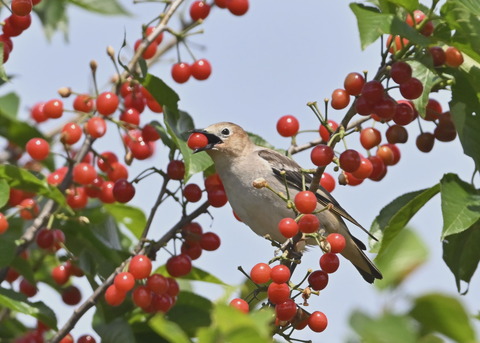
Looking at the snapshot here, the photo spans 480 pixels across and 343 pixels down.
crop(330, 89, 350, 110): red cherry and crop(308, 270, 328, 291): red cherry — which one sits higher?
crop(330, 89, 350, 110): red cherry

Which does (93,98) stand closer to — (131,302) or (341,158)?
(131,302)

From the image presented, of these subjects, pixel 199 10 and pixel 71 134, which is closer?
pixel 71 134

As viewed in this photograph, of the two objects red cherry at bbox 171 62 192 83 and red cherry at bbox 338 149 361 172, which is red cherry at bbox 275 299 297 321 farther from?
red cherry at bbox 171 62 192 83

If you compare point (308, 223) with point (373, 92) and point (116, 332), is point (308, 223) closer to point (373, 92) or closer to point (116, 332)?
point (373, 92)

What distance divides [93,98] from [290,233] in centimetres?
213

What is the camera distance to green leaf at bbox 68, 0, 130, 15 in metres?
6.00

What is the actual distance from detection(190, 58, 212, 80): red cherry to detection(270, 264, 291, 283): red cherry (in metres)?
2.28

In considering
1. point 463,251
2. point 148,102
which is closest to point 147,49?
point 148,102

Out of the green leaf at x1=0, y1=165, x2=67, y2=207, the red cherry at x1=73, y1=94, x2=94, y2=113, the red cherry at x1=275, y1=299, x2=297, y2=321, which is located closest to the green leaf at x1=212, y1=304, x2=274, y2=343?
the red cherry at x1=275, y1=299, x2=297, y2=321

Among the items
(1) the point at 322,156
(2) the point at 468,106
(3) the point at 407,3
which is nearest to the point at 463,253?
(2) the point at 468,106

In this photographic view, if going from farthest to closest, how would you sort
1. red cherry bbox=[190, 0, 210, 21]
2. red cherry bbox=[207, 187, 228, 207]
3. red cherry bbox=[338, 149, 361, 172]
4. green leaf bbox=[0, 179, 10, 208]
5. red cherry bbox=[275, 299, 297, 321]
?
1. red cherry bbox=[190, 0, 210, 21]
2. red cherry bbox=[207, 187, 228, 207]
3. green leaf bbox=[0, 179, 10, 208]
4. red cherry bbox=[338, 149, 361, 172]
5. red cherry bbox=[275, 299, 297, 321]

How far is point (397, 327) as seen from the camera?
67.6 inches

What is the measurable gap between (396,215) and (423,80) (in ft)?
2.59

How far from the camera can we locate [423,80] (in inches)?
180
